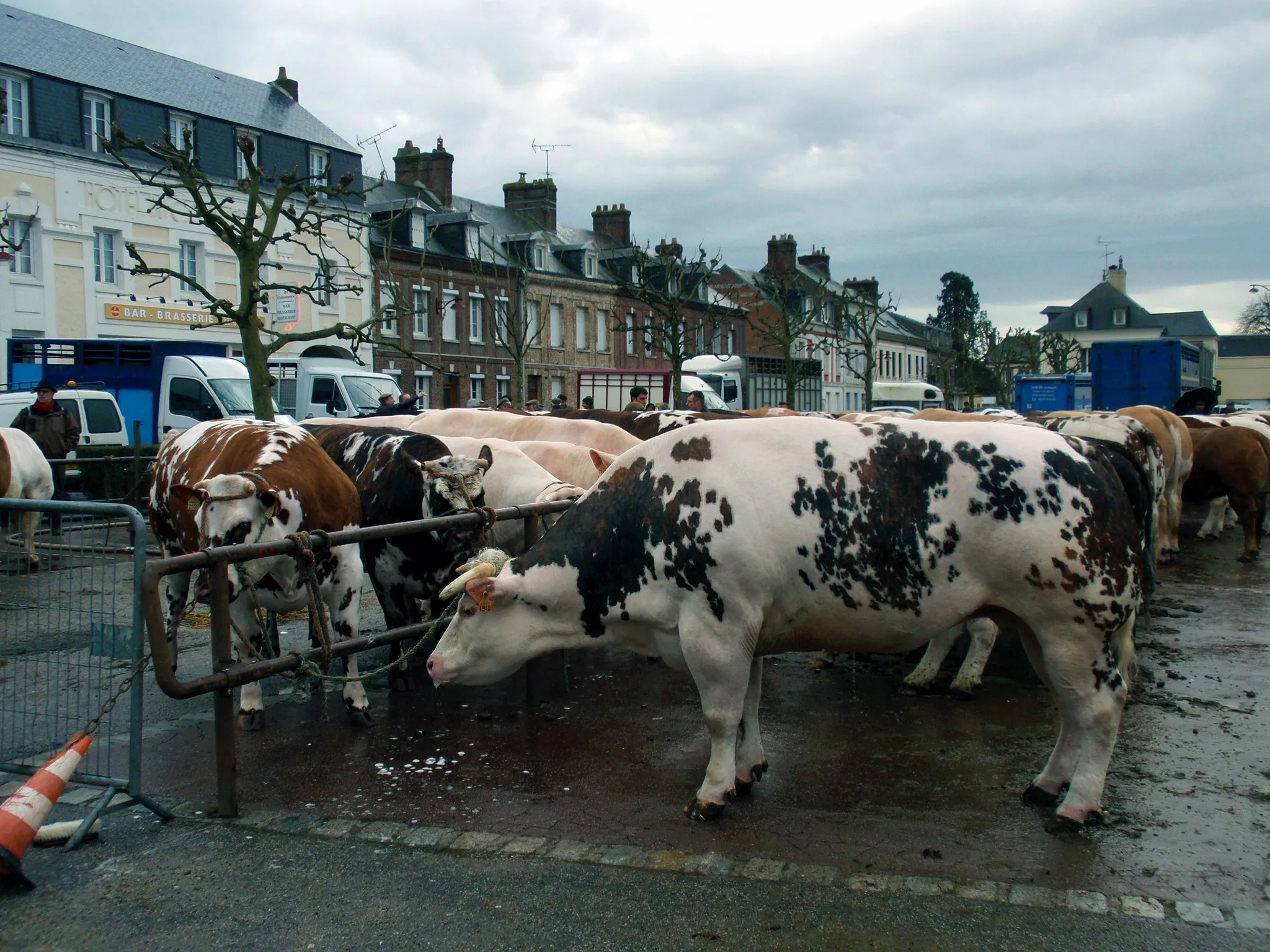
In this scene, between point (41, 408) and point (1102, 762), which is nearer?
point (1102, 762)

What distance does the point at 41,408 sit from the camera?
16453mm

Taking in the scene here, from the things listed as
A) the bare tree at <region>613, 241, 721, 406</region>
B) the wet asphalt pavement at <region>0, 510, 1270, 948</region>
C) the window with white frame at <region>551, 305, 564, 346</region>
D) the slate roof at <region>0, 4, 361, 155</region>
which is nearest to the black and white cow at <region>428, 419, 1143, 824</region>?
the wet asphalt pavement at <region>0, 510, 1270, 948</region>

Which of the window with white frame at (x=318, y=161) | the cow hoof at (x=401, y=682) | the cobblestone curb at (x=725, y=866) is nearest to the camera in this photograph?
the cobblestone curb at (x=725, y=866)

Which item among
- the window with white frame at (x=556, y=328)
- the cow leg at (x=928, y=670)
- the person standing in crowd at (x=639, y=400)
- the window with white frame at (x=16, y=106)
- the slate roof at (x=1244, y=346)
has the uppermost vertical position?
the window with white frame at (x=16, y=106)

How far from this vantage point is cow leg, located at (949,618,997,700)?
6.87 metres

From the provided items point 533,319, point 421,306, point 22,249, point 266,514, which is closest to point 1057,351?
point 533,319

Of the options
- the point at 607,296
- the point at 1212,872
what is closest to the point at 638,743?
the point at 1212,872

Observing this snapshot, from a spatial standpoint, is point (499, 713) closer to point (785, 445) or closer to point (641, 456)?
point (641, 456)

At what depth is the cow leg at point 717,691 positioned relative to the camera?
186 inches

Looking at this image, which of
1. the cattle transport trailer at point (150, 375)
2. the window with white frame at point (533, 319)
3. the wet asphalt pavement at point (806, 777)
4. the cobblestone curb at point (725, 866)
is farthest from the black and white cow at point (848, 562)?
the window with white frame at point (533, 319)

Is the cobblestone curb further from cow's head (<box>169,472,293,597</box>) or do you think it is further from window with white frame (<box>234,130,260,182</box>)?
window with white frame (<box>234,130,260,182</box>)

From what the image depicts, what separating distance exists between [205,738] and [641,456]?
A: 312 cm

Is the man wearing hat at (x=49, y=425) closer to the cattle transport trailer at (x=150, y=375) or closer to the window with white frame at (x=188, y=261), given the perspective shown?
the cattle transport trailer at (x=150, y=375)

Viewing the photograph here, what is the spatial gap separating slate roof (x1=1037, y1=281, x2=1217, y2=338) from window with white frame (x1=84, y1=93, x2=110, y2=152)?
9007 centimetres
